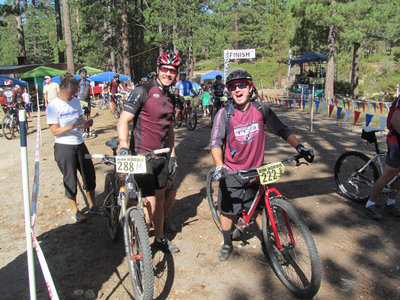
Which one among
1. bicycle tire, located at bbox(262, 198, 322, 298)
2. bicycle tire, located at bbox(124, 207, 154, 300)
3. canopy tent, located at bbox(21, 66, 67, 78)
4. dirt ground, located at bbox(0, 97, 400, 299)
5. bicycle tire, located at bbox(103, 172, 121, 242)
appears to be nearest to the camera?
bicycle tire, located at bbox(124, 207, 154, 300)

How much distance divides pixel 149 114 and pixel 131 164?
2.31 ft

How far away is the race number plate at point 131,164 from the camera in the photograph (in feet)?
9.84

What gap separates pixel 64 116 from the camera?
4383mm

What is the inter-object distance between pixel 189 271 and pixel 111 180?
1479 mm

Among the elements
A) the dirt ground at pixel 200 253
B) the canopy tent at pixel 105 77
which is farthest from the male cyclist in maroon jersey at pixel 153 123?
the canopy tent at pixel 105 77

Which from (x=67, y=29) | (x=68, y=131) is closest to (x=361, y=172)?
(x=68, y=131)

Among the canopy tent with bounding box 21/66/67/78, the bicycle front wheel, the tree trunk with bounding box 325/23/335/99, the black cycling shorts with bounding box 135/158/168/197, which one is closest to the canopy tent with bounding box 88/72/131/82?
the canopy tent with bounding box 21/66/67/78

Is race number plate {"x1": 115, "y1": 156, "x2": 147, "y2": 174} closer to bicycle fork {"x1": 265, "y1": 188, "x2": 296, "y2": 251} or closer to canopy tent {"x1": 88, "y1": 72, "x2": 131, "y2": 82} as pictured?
bicycle fork {"x1": 265, "y1": 188, "x2": 296, "y2": 251}

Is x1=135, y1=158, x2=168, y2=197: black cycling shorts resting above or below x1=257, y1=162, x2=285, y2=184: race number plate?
below

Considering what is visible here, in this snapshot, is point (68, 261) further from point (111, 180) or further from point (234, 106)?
point (234, 106)

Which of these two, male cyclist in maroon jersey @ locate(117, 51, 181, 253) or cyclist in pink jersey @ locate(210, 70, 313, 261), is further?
male cyclist in maroon jersey @ locate(117, 51, 181, 253)

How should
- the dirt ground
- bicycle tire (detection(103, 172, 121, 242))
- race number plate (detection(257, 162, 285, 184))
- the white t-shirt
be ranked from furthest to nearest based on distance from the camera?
1. the white t-shirt
2. bicycle tire (detection(103, 172, 121, 242))
3. the dirt ground
4. race number plate (detection(257, 162, 285, 184))

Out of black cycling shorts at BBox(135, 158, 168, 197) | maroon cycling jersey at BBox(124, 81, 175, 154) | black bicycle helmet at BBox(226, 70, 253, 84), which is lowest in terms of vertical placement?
black cycling shorts at BBox(135, 158, 168, 197)

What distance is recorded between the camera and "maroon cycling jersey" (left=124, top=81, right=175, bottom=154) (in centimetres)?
341
